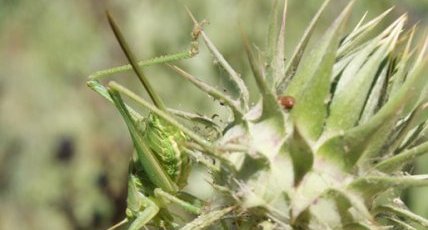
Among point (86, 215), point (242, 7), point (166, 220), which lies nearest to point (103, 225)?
point (86, 215)

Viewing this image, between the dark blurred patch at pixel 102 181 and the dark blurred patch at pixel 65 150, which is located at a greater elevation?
the dark blurred patch at pixel 65 150

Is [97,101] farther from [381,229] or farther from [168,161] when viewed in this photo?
[381,229]

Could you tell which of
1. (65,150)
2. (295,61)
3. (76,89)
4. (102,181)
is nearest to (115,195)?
(102,181)

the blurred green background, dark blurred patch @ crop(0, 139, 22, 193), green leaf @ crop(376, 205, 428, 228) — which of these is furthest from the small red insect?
dark blurred patch @ crop(0, 139, 22, 193)

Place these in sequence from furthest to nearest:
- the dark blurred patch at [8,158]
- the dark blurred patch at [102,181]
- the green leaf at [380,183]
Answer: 1. the dark blurred patch at [8,158]
2. the dark blurred patch at [102,181]
3. the green leaf at [380,183]

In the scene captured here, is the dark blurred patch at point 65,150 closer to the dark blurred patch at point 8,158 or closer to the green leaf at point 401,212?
the dark blurred patch at point 8,158

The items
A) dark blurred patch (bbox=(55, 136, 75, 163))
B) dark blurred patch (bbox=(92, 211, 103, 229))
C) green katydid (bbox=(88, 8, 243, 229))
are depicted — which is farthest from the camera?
dark blurred patch (bbox=(55, 136, 75, 163))

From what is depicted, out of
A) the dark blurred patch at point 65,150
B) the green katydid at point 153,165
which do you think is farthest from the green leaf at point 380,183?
the dark blurred patch at point 65,150

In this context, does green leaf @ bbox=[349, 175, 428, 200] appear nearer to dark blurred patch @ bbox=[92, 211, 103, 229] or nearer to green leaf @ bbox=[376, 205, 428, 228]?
green leaf @ bbox=[376, 205, 428, 228]
